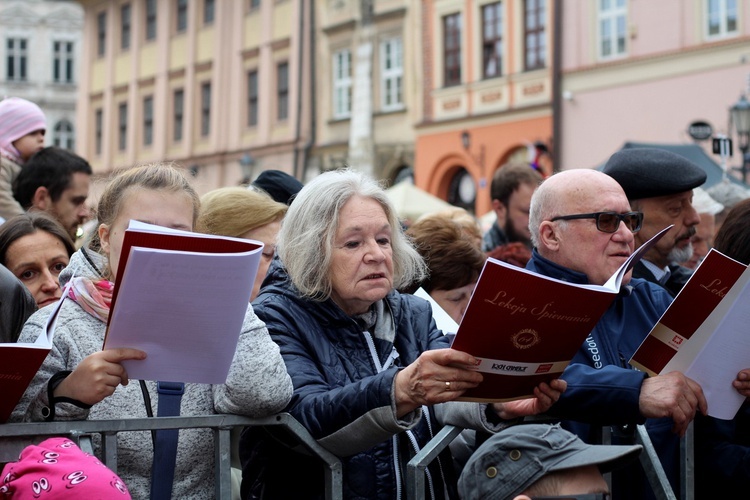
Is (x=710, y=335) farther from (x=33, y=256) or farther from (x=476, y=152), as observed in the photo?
(x=476, y=152)

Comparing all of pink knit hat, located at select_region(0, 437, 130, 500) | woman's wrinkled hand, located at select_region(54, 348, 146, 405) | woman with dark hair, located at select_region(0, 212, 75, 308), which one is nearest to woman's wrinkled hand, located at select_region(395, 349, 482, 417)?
woman's wrinkled hand, located at select_region(54, 348, 146, 405)

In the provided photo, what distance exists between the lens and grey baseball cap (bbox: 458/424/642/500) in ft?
9.70

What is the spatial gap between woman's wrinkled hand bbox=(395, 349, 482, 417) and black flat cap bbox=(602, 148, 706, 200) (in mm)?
2022

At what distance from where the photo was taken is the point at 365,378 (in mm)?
3381

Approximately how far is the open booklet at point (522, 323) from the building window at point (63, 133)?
5471 centimetres

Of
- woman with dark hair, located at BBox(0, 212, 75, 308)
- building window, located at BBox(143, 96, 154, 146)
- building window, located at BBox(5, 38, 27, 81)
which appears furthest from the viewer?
building window, located at BBox(5, 38, 27, 81)

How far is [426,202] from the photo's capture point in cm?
1519

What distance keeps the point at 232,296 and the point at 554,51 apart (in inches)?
970

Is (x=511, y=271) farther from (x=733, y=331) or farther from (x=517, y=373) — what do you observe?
(x=733, y=331)

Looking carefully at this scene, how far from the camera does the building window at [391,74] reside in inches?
1249

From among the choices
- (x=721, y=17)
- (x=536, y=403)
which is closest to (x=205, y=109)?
(x=721, y=17)

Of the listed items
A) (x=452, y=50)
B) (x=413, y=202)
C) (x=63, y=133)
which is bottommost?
(x=413, y=202)

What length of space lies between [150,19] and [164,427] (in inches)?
1599

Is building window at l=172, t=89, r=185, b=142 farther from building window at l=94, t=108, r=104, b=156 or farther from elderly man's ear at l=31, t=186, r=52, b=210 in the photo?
elderly man's ear at l=31, t=186, r=52, b=210
